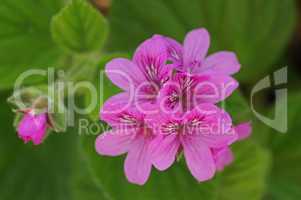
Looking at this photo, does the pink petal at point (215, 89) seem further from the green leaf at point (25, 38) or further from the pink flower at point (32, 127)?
the green leaf at point (25, 38)

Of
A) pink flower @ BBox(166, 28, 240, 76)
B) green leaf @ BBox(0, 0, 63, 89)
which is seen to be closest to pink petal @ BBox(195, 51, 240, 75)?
pink flower @ BBox(166, 28, 240, 76)

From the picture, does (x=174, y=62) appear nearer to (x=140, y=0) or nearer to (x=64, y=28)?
(x=64, y=28)

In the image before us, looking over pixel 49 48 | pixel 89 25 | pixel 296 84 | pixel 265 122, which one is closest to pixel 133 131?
pixel 89 25

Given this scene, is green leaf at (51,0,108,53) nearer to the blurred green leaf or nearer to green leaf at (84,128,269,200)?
green leaf at (84,128,269,200)

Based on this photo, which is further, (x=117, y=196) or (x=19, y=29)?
(x=19, y=29)

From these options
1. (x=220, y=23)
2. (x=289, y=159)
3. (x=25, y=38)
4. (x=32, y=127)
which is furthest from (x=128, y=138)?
(x=289, y=159)

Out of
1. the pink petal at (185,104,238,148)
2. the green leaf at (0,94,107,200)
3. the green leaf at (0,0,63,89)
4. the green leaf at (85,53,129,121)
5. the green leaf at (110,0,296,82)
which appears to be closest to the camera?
the pink petal at (185,104,238,148)

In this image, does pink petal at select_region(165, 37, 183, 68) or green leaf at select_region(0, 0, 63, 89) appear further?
green leaf at select_region(0, 0, 63, 89)
